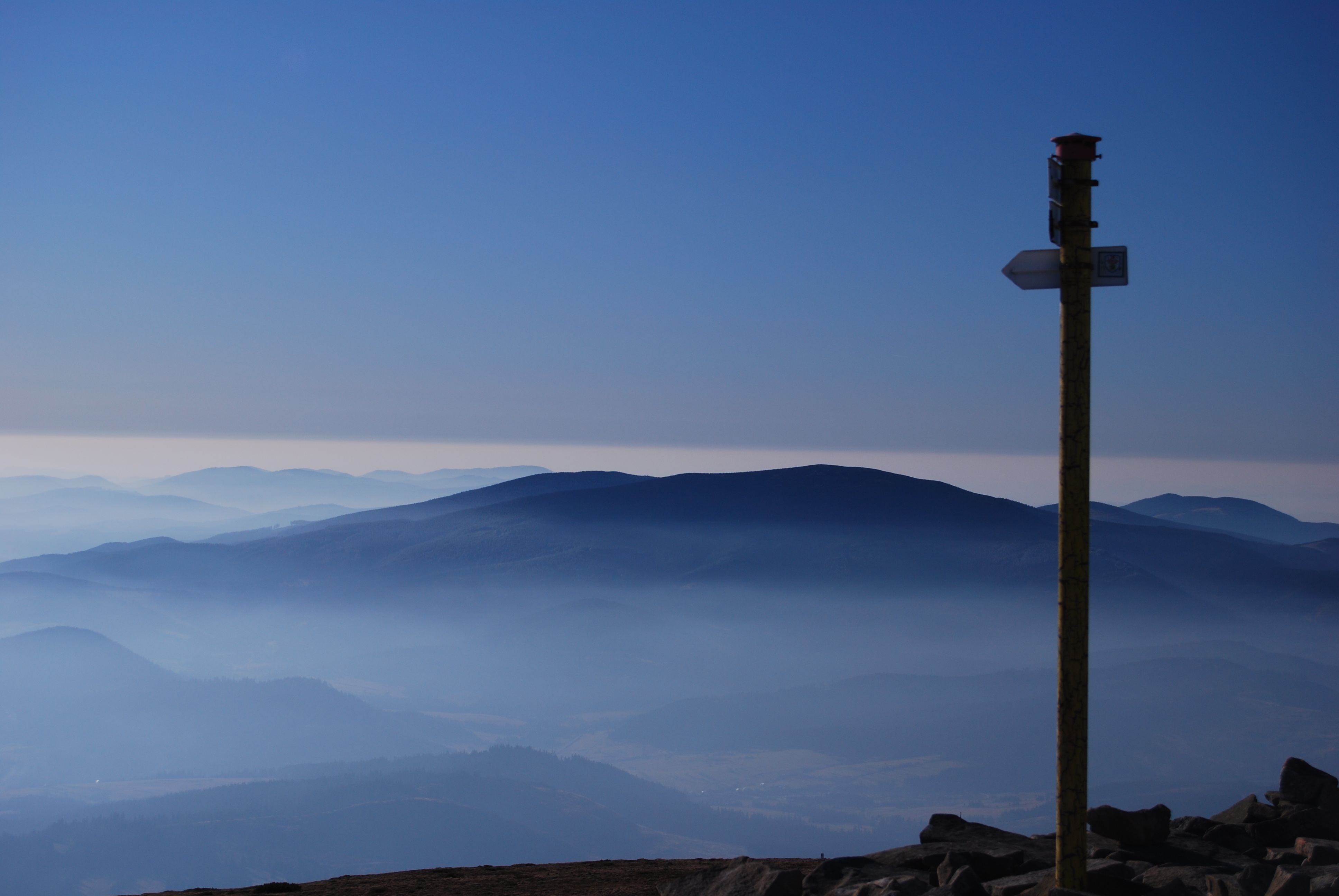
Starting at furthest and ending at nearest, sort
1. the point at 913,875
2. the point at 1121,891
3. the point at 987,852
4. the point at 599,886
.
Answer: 1. the point at 599,886
2. the point at 987,852
3. the point at 913,875
4. the point at 1121,891

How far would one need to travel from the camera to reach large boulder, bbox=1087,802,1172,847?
35.1 ft

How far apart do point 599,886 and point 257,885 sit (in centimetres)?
511

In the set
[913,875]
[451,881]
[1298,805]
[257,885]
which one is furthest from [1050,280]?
[257,885]

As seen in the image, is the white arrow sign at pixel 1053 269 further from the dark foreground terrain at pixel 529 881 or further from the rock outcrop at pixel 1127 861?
the dark foreground terrain at pixel 529 881

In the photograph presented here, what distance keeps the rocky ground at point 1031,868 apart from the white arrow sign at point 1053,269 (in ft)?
17.1

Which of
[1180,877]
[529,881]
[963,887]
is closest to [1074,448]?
[963,887]

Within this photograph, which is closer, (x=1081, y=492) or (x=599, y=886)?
(x=1081, y=492)

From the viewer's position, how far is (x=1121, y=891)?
8.16m

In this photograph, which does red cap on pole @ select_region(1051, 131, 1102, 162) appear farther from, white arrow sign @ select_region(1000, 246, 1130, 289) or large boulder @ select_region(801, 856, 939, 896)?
large boulder @ select_region(801, 856, 939, 896)

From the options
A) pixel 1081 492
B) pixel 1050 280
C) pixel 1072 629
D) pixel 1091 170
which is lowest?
pixel 1072 629

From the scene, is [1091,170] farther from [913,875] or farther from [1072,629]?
[913,875]

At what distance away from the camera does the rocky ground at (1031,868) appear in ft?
27.1

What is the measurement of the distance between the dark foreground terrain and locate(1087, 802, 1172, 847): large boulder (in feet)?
12.2

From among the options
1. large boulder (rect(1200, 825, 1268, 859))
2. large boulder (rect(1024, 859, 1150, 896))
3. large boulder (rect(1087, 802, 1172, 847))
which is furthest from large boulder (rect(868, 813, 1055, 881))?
large boulder (rect(1200, 825, 1268, 859))
